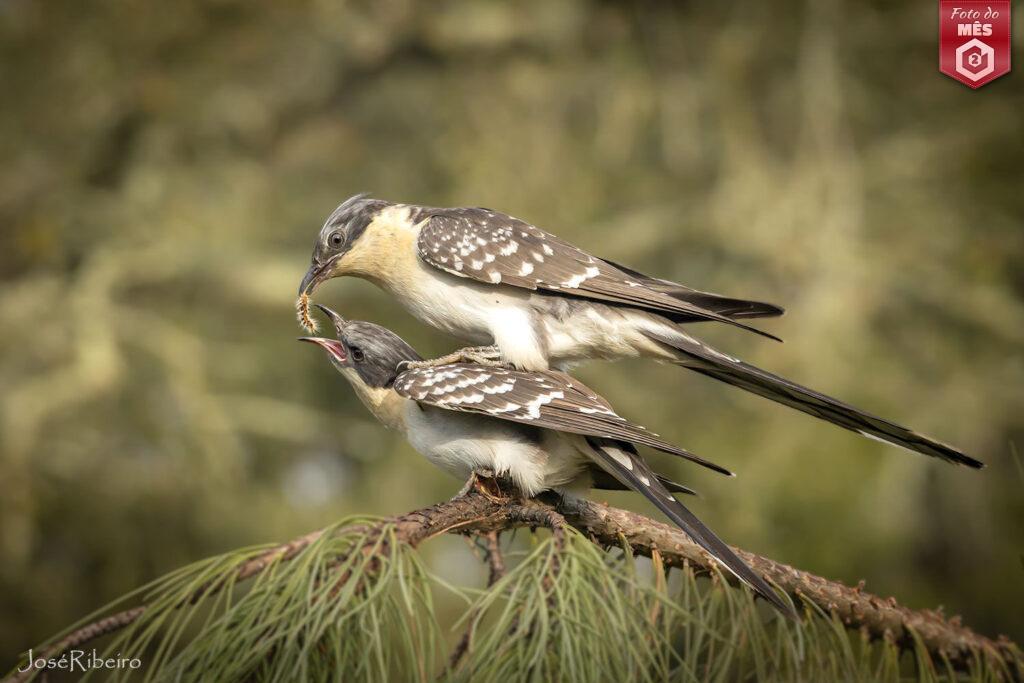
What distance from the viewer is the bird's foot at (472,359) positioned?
202 centimetres

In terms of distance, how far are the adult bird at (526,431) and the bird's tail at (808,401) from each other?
176 millimetres

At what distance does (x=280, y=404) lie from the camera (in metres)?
4.98

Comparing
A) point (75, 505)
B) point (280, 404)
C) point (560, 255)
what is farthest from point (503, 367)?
point (75, 505)

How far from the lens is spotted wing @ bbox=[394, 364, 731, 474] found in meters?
A: 1.73

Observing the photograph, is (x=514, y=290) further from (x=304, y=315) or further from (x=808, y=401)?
(x=808, y=401)

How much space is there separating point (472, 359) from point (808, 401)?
2.37 ft

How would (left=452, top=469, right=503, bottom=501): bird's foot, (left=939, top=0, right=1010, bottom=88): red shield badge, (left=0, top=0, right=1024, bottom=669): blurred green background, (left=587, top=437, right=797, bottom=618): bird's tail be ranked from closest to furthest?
(left=587, top=437, right=797, bottom=618): bird's tail < (left=452, top=469, right=503, bottom=501): bird's foot < (left=939, top=0, right=1010, bottom=88): red shield badge < (left=0, top=0, right=1024, bottom=669): blurred green background

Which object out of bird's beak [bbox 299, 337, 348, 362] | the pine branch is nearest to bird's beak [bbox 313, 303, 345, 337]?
bird's beak [bbox 299, 337, 348, 362]

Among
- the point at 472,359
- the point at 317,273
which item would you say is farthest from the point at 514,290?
the point at 317,273

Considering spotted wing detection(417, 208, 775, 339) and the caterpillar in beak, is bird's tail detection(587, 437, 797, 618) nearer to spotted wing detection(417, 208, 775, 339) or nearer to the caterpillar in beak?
spotted wing detection(417, 208, 775, 339)

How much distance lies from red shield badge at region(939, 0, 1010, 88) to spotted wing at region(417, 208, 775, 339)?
256 centimetres

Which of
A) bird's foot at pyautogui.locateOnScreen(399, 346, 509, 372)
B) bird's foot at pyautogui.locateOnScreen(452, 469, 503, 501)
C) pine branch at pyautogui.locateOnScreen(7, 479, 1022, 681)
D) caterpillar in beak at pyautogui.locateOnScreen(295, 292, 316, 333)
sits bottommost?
pine branch at pyautogui.locateOnScreen(7, 479, 1022, 681)

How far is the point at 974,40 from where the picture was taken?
3.95 metres

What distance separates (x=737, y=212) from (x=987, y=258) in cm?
115
